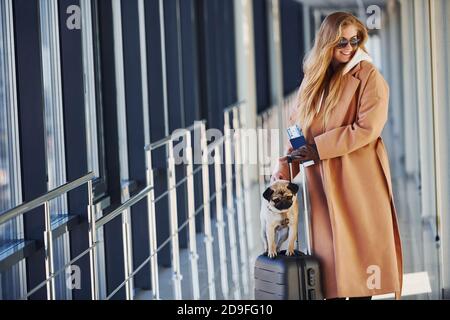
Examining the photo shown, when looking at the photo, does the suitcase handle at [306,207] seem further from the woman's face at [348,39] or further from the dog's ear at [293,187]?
the woman's face at [348,39]

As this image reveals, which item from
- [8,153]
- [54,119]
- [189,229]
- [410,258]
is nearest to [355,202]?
[410,258]

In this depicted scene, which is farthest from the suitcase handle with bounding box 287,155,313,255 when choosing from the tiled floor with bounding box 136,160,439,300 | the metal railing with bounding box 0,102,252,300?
the metal railing with bounding box 0,102,252,300

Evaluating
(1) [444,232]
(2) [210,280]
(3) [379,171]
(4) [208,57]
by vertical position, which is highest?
(4) [208,57]

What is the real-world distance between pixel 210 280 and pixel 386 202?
A: 97 centimetres

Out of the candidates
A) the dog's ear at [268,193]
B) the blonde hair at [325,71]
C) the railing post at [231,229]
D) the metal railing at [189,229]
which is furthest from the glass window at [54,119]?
the blonde hair at [325,71]

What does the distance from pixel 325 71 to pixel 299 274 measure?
36 cm

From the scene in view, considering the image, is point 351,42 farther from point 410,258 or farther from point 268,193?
point 410,258

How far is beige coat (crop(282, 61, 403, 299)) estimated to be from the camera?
1787 mm

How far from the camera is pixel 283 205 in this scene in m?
1.84

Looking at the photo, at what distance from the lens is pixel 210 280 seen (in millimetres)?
2707

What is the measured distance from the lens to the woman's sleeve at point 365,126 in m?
1.78
